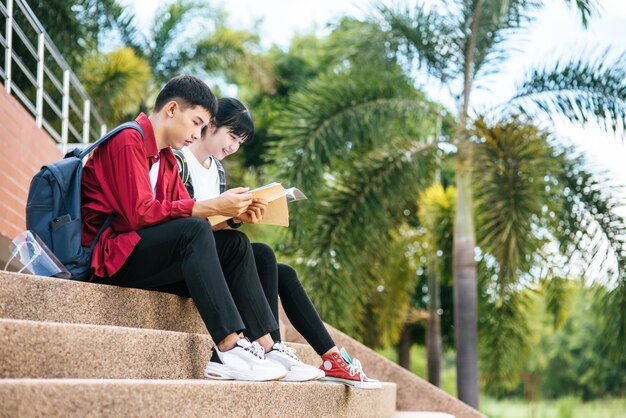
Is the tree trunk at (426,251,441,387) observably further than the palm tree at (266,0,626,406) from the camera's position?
Yes

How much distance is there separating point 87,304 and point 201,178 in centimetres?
116

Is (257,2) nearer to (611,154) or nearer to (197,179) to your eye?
(611,154)

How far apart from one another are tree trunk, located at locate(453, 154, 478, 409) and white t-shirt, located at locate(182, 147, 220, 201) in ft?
18.0

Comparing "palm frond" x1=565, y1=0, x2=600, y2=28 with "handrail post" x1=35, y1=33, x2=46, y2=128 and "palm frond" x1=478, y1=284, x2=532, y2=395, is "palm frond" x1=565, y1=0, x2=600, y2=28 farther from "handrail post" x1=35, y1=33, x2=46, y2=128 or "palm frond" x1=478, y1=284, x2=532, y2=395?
"handrail post" x1=35, y1=33, x2=46, y2=128

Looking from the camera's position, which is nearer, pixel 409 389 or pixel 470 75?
pixel 409 389

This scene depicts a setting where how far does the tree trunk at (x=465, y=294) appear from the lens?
31.0 feet

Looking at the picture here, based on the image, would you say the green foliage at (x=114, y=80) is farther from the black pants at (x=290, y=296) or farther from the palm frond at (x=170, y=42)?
the black pants at (x=290, y=296)

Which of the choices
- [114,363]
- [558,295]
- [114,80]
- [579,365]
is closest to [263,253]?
[114,363]

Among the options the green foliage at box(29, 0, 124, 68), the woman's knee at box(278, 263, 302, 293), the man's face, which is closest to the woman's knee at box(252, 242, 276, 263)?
the woman's knee at box(278, 263, 302, 293)

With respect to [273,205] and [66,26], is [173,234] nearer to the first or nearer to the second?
[273,205]

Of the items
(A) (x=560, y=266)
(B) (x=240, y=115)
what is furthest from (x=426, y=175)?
(B) (x=240, y=115)

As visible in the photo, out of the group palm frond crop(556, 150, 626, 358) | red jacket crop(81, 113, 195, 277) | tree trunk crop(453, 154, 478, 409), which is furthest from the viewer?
tree trunk crop(453, 154, 478, 409)

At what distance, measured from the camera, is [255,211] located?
3426 mm

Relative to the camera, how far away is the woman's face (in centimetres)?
418
